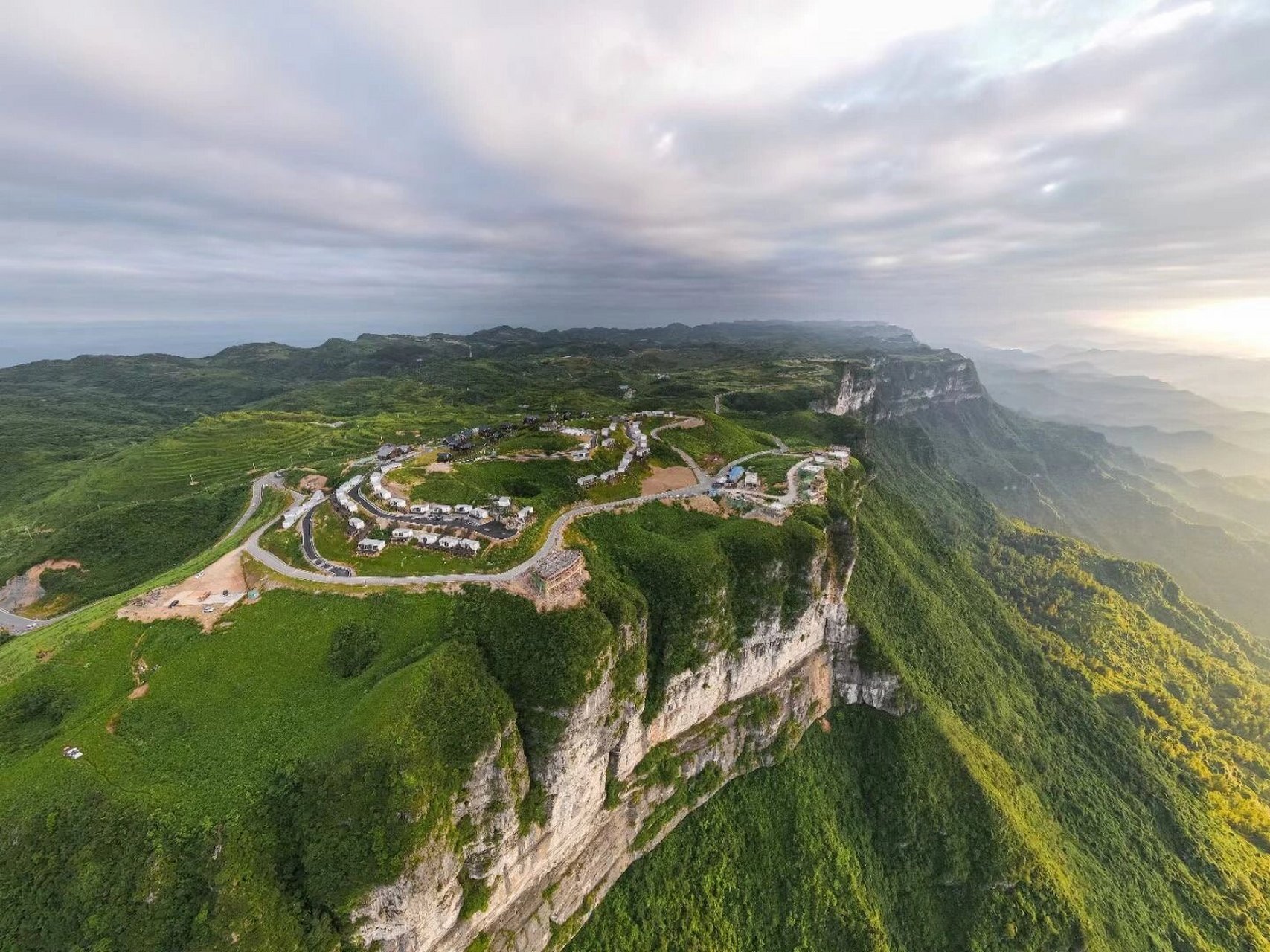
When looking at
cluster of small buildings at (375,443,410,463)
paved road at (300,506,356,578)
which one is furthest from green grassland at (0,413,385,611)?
paved road at (300,506,356,578)

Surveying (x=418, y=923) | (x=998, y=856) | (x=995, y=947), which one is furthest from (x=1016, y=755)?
(x=418, y=923)

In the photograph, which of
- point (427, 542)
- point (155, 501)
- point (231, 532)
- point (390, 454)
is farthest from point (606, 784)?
point (155, 501)

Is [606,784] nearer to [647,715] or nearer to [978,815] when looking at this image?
[647,715]

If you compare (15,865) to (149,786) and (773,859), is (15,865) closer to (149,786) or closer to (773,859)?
(149,786)

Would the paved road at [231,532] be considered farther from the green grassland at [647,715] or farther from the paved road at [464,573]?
the paved road at [464,573]

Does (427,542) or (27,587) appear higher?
(427,542)

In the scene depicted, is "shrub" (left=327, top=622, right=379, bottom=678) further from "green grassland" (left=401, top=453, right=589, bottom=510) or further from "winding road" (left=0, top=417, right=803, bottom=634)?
"green grassland" (left=401, top=453, right=589, bottom=510)
